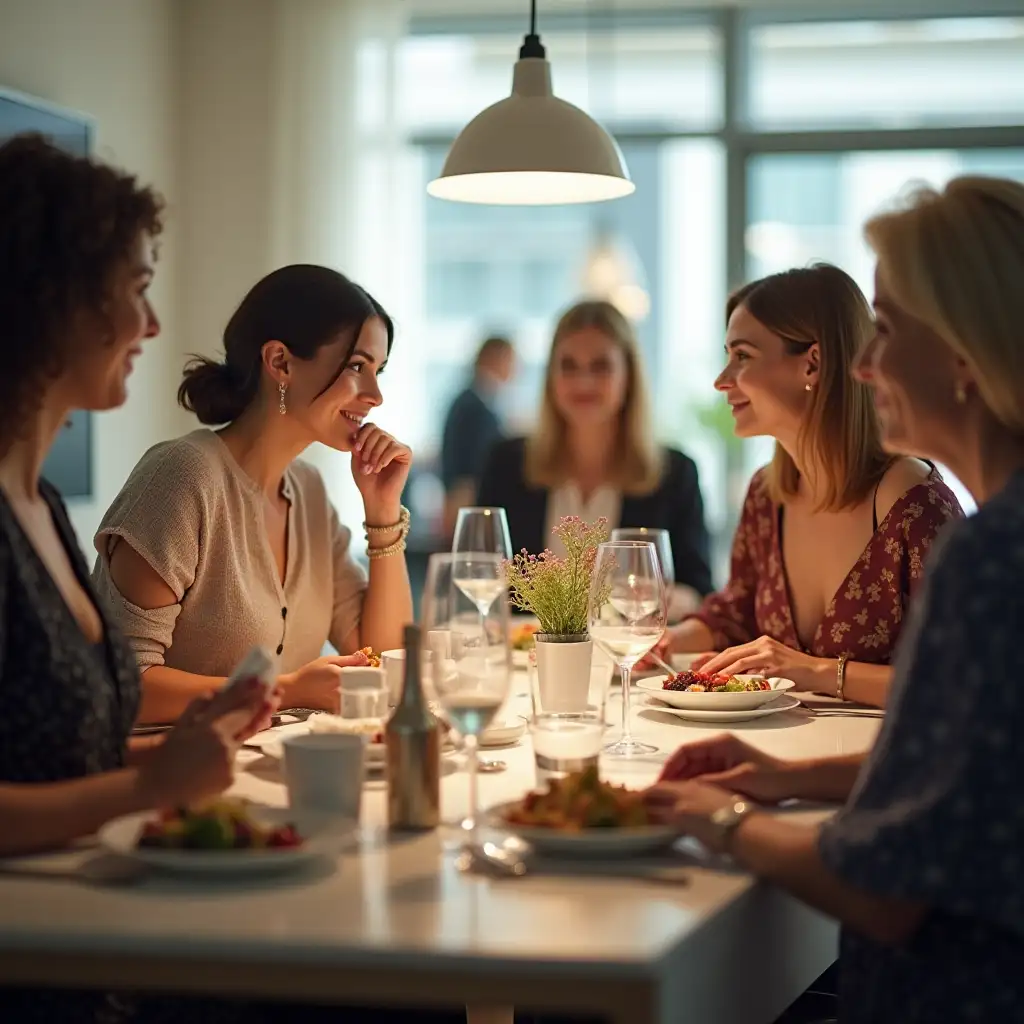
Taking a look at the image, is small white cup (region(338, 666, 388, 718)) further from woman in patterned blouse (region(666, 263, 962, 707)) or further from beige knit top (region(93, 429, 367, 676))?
woman in patterned blouse (region(666, 263, 962, 707))

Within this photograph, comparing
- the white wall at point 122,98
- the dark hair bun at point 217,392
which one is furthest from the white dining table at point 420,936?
the white wall at point 122,98

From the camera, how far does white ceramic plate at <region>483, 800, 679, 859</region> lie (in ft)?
4.32

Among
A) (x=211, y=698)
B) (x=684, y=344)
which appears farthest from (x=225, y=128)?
(x=211, y=698)

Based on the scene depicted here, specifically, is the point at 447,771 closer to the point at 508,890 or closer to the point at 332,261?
the point at 508,890

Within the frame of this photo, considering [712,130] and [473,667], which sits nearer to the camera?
[473,667]

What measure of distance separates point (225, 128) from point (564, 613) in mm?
4176

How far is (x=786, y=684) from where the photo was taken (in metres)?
2.20

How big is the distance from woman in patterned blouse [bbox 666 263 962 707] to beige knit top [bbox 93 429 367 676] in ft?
2.38

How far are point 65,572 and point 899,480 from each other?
150cm

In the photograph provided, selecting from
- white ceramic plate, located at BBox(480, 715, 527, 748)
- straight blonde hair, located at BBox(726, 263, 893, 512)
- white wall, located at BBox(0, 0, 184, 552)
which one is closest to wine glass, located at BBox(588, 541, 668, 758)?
white ceramic plate, located at BBox(480, 715, 527, 748)

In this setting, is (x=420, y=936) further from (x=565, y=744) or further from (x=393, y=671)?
(x=393, y=671)

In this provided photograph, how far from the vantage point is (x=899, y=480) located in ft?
8.22

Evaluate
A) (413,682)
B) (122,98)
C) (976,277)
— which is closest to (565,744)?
(413,682)

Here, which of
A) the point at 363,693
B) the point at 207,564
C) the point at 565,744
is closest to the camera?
the point at 565,744
